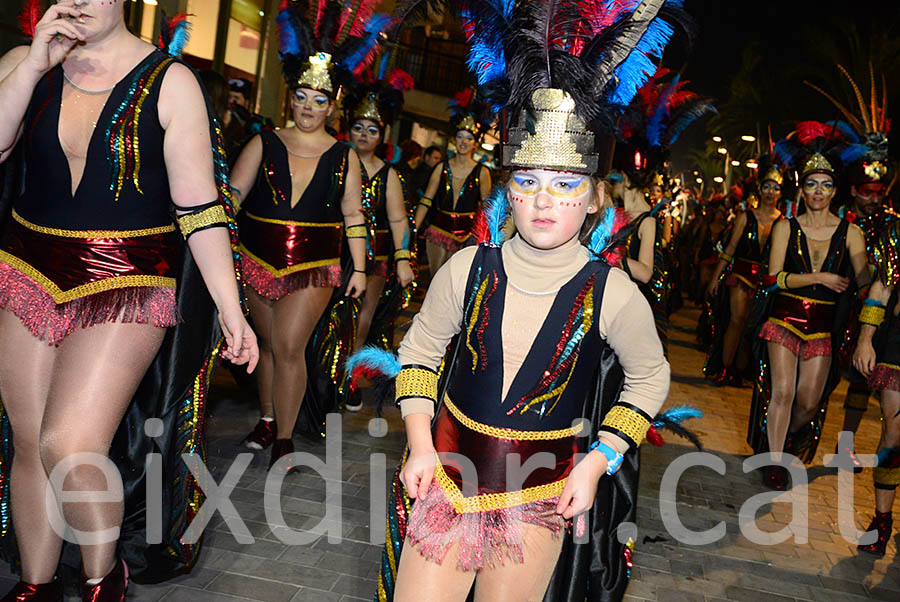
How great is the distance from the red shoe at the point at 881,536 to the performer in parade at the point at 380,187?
3.37 meters

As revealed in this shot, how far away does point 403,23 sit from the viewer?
108 inches

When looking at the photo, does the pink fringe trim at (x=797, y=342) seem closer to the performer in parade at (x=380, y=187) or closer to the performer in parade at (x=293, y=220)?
the performer in parade at (x=380, y=187)

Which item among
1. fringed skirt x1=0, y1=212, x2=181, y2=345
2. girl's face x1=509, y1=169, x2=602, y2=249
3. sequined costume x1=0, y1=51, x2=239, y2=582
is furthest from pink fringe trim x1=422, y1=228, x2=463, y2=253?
girl's face x1=509, y1=169, x2=602, y2=249

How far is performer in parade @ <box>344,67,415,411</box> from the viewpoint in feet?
21.2

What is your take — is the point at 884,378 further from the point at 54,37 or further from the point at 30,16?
the point at 30,16

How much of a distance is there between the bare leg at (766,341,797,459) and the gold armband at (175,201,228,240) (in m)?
4.41

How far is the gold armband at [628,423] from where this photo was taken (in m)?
2.46

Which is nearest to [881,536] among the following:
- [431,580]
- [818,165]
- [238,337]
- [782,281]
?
[782,281]

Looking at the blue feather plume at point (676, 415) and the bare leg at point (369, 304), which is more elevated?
the blue feather plume at point (676, 415)

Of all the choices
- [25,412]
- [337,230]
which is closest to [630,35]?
[25,412]

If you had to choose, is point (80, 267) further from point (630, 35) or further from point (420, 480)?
point (630, 35)

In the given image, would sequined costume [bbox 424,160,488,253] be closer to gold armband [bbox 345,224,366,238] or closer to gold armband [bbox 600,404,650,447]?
gold armband [bbox 345,224,366,238]

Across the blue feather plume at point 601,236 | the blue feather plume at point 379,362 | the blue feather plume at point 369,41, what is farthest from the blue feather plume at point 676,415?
the blue feather plume at point 369,41

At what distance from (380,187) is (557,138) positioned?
4.24 meters
